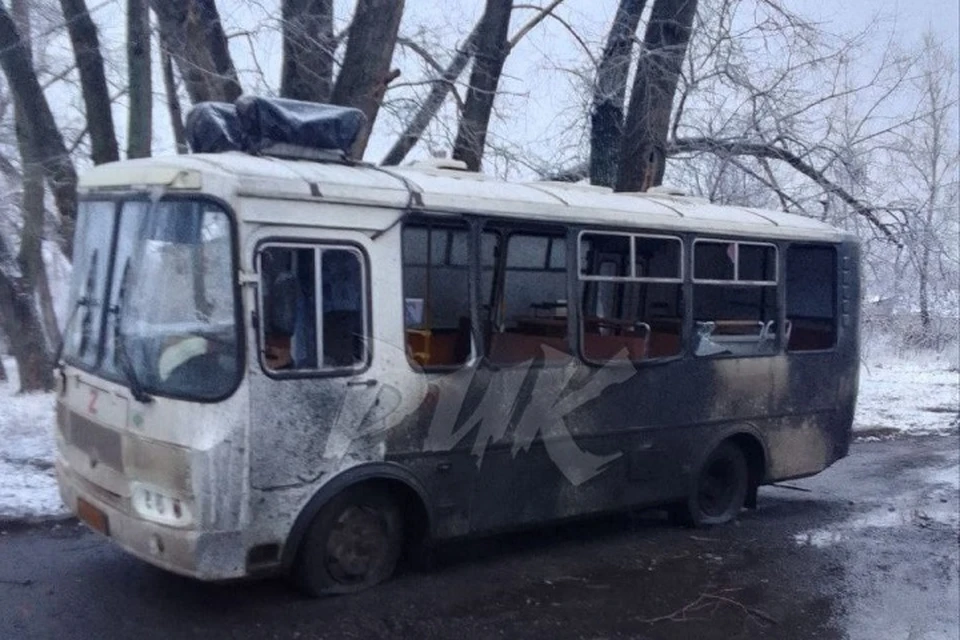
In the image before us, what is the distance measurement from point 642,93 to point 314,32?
4.23m

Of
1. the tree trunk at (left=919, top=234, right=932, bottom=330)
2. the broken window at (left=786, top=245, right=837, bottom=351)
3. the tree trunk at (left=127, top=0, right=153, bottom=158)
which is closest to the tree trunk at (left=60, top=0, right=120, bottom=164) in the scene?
the tree trunk at (left=127, top=0, right=153, bottom=158)

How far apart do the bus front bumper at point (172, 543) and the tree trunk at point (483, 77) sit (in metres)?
8.03

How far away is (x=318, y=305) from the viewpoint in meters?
6.24

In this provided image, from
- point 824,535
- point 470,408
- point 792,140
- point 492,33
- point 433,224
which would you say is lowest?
point 824,535

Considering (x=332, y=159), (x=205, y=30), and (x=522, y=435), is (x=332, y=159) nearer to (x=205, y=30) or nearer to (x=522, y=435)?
(x=522, y=435)

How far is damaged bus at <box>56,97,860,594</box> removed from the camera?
5867mm

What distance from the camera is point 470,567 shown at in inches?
297

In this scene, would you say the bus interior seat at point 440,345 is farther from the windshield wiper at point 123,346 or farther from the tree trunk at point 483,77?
the tree trunk at point 483,77

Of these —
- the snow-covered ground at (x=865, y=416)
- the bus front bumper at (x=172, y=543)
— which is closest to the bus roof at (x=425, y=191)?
the bus front bumper at (x=172, y=543)

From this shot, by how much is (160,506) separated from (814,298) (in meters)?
6.19

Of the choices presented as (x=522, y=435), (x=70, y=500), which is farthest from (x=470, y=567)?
(x=70, y=500)

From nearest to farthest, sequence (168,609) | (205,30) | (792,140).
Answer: (168,609), (205,30), (792,140)

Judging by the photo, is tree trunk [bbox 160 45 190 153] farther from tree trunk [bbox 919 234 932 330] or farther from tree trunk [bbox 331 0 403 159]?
tree trunk [bbox 919 234 932 330]

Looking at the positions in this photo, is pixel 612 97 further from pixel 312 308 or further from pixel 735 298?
pixel 312 308
